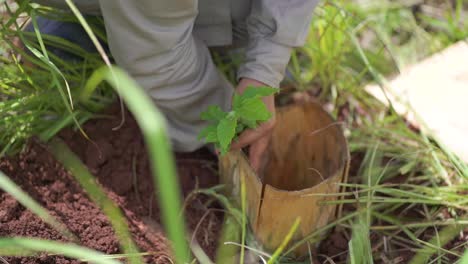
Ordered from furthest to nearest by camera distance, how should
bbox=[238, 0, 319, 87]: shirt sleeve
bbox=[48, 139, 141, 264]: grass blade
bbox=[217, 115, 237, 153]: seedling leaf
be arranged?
bbox=[238, 0, 319, 87]: shirt sleeve
bbox=[48, 139, 141, 264]: grass blade
bbox=[217, 115, 237, 153]: seedling leaf

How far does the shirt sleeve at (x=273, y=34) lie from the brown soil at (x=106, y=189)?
32 centimetres

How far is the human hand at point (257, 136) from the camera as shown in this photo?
4.68 ft

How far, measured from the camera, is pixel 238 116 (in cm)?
130

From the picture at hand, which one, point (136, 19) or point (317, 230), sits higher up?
point (136, 19)

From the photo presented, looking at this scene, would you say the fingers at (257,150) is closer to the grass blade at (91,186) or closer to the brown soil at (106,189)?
the brown soil at (106,189)

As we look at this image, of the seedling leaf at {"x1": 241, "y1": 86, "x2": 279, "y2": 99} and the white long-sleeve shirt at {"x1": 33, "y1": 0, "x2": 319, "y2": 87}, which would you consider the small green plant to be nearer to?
the seedling leaf at {"x1": 241, "y1": 86, "x2": 279, "y2": 99}

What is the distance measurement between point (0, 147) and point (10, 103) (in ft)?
0.43

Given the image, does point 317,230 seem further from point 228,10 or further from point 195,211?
point 228,10

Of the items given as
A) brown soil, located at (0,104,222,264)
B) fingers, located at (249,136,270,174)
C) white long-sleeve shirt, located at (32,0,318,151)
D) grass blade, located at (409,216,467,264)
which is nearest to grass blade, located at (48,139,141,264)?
brown soil, located at (0,104,222,264)

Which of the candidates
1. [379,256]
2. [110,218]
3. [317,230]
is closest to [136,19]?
[110,218]

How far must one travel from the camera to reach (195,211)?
1557 mm

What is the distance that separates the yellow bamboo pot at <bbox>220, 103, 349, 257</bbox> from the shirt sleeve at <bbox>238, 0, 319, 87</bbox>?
16 centimetres

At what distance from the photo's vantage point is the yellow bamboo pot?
1373 mm

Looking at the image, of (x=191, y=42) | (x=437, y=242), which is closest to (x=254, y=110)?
(x=191, y=42)
